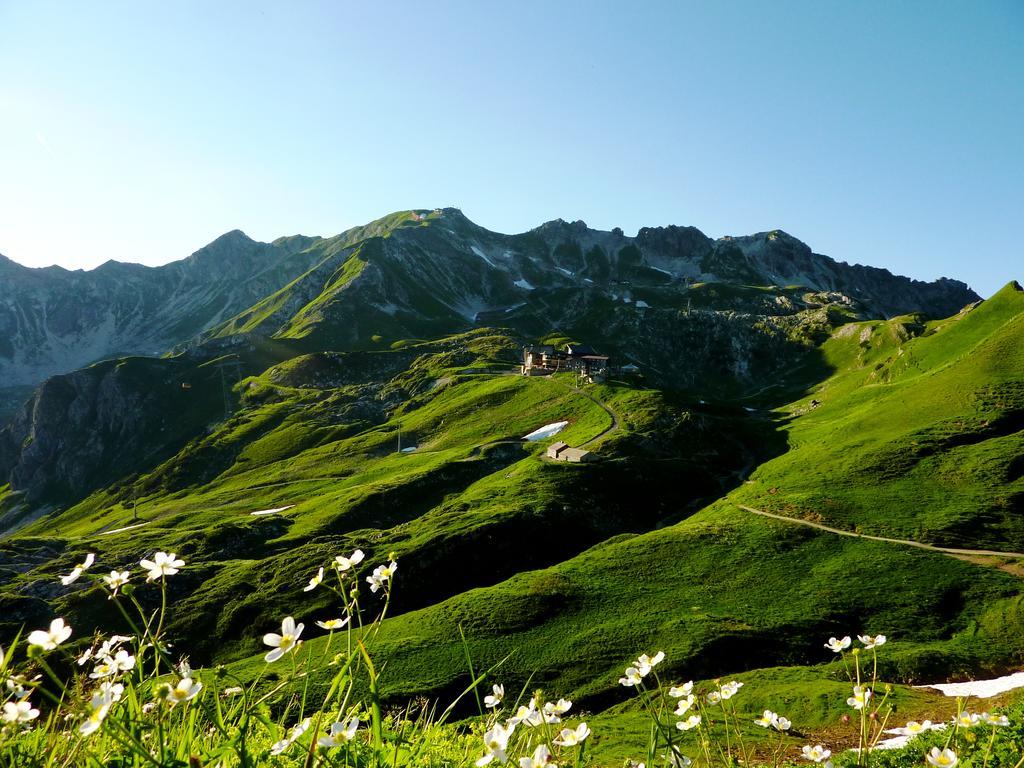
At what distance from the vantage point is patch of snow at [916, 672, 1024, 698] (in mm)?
30609

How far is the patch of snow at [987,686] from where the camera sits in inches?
1205

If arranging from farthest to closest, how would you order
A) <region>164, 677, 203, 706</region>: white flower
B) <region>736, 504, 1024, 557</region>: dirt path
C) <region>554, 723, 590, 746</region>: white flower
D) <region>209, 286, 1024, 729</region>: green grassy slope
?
1. <region>736, 504, 1024, 557</region>: dirt path
2. <region>209, 286, 1024, 729</region>: green grassy slope
3. <region>554, 723, 590, 746</region>: white flower
4. <region>164, 677, 203, 706</region>: white flower

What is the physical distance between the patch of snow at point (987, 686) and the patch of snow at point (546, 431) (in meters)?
84.0

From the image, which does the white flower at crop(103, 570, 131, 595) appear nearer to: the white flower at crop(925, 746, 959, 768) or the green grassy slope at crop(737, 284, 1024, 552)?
the white flower at crop(925, 746, 959, 768)

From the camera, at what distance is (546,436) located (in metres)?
116

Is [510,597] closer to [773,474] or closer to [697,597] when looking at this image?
[697,597]

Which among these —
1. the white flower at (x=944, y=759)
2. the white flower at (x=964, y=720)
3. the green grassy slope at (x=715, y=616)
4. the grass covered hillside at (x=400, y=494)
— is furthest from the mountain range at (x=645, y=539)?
the white flower at (x=964, y=720)

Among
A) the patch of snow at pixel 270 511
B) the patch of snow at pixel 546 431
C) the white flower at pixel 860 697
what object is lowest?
the patch of snow at pixel 270 511

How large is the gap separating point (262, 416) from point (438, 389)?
60800 millimetres

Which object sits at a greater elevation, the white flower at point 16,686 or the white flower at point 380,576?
the white flower at point 380,576

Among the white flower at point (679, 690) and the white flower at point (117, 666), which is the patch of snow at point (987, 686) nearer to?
the white flower at point (679, 690)

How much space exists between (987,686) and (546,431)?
89.8m

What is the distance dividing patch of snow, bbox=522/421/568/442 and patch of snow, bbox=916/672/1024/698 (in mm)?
83980

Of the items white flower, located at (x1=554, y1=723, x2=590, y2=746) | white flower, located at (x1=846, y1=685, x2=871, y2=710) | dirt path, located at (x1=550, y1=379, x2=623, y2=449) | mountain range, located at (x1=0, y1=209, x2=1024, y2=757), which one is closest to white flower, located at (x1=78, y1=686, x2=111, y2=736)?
mountain range, located at (x1=0, y1=209, x2=1024, y2=757)
